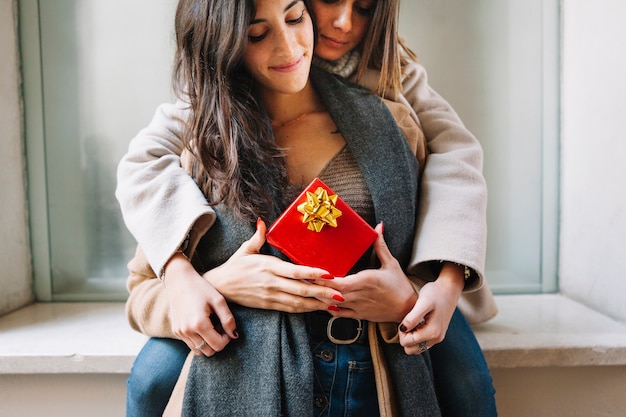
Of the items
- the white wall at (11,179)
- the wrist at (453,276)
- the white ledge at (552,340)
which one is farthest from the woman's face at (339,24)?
the white wall at (11,179)

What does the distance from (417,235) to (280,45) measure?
43 cm

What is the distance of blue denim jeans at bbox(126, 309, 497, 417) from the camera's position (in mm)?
983

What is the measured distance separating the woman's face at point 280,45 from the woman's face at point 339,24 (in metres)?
0.07

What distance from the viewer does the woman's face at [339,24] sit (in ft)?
3.42

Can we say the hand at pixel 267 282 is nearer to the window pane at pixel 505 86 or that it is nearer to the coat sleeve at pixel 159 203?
the coat sleeve at pixel 159 203

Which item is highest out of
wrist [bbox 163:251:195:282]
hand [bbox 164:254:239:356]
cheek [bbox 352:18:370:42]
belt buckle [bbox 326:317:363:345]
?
cheek [bbox 352:18:370:42]

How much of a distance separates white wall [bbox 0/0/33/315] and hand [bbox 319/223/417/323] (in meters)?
1.06

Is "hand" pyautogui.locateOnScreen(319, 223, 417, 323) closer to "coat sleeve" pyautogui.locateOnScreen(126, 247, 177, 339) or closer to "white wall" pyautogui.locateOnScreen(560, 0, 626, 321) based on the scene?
"coat sleeve" pyautogui.locateOnScreen(126, 247, 177, 339)

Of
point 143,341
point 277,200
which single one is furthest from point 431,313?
point 143,341

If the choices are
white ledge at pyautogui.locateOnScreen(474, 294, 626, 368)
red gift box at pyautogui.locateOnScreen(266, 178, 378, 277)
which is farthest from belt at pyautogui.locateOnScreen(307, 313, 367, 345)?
white ledge at pyautogui.locateOnScreen(474, 294, 626, 368)

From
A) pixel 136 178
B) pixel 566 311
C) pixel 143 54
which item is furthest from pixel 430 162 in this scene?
pixel 143 54

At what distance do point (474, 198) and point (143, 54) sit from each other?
1054mm

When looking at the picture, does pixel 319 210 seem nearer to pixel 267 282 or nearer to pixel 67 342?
pixel 267 282

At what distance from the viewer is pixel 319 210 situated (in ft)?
2.71
